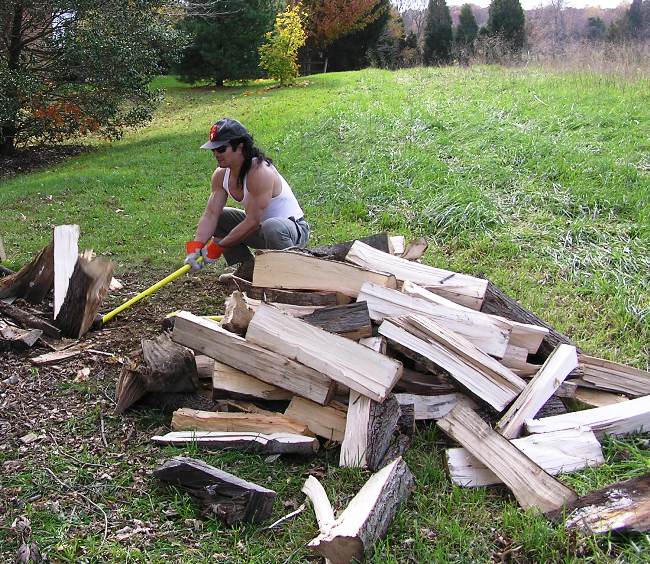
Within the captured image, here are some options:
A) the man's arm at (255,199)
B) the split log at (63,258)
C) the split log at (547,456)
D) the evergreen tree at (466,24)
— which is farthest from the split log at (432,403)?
the evergreen tree at (466,24)

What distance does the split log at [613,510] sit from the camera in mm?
2102

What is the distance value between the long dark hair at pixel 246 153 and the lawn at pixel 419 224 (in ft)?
3.52

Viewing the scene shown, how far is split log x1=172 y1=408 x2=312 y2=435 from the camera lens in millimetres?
2779

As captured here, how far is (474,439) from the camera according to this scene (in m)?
2.56

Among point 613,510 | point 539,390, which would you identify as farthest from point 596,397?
point 613,510

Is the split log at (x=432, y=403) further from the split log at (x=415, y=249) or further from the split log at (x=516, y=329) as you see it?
the split log at (x=415, y=249)

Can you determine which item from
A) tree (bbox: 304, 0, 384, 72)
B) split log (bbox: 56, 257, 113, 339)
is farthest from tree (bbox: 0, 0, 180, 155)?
tree (bbox: 304, 0, 384, 72)

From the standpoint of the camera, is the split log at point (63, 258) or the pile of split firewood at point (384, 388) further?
the split log at point (63, 258)

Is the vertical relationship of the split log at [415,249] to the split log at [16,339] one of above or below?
above

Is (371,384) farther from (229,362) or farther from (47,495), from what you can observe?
(47,495)

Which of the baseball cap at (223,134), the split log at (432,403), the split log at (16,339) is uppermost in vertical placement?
the baseball cap at (223,134)

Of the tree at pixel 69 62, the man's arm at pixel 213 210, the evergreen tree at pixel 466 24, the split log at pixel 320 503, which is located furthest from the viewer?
the evergreen tree at pixel 466 24

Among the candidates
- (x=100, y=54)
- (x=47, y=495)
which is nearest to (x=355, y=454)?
(x=47, y=495)

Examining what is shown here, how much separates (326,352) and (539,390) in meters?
0.96
